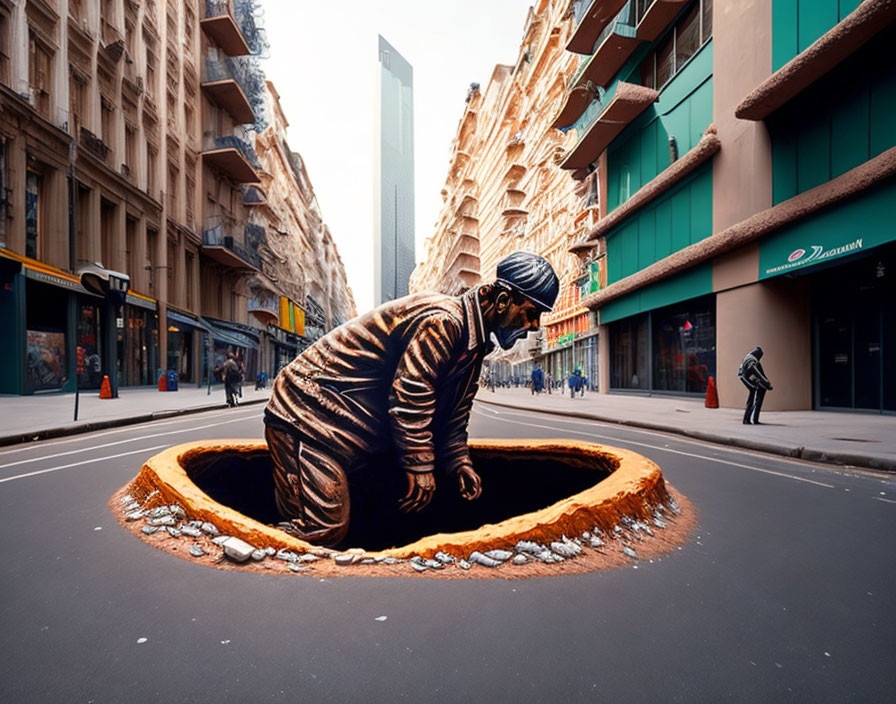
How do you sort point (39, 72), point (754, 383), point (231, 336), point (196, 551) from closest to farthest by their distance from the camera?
point (196, 551) → point (754, 383) → point (39, 72) → point (231, 336)

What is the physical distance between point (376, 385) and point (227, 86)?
31.3 meters

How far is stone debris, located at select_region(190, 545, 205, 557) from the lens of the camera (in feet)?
5.13

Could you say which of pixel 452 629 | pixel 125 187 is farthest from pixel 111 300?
pixel 452 629

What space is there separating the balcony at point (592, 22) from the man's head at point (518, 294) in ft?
70.2

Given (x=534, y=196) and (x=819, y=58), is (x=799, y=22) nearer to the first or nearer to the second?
(x=819, y=58)

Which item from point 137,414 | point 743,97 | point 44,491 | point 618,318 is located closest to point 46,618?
point 44,491

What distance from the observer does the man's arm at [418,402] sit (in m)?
2.05

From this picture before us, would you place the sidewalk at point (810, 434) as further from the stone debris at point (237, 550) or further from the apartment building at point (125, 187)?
the apartment building at point (125, 187)

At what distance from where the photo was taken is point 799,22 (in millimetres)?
11430

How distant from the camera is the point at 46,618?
122 cm

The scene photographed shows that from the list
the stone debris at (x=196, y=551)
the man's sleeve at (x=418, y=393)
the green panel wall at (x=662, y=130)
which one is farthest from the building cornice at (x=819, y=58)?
the stone debris at (x=196, y=551)

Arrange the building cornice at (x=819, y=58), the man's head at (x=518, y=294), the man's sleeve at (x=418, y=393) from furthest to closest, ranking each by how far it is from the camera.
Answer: the building cornice at (x=819, y=58)
the man's head at (x=518, y=294)
the man's sleeve at (x=418, y=393)

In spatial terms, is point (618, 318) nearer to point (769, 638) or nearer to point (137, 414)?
point (137, 414)

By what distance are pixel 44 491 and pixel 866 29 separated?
14102 mm
